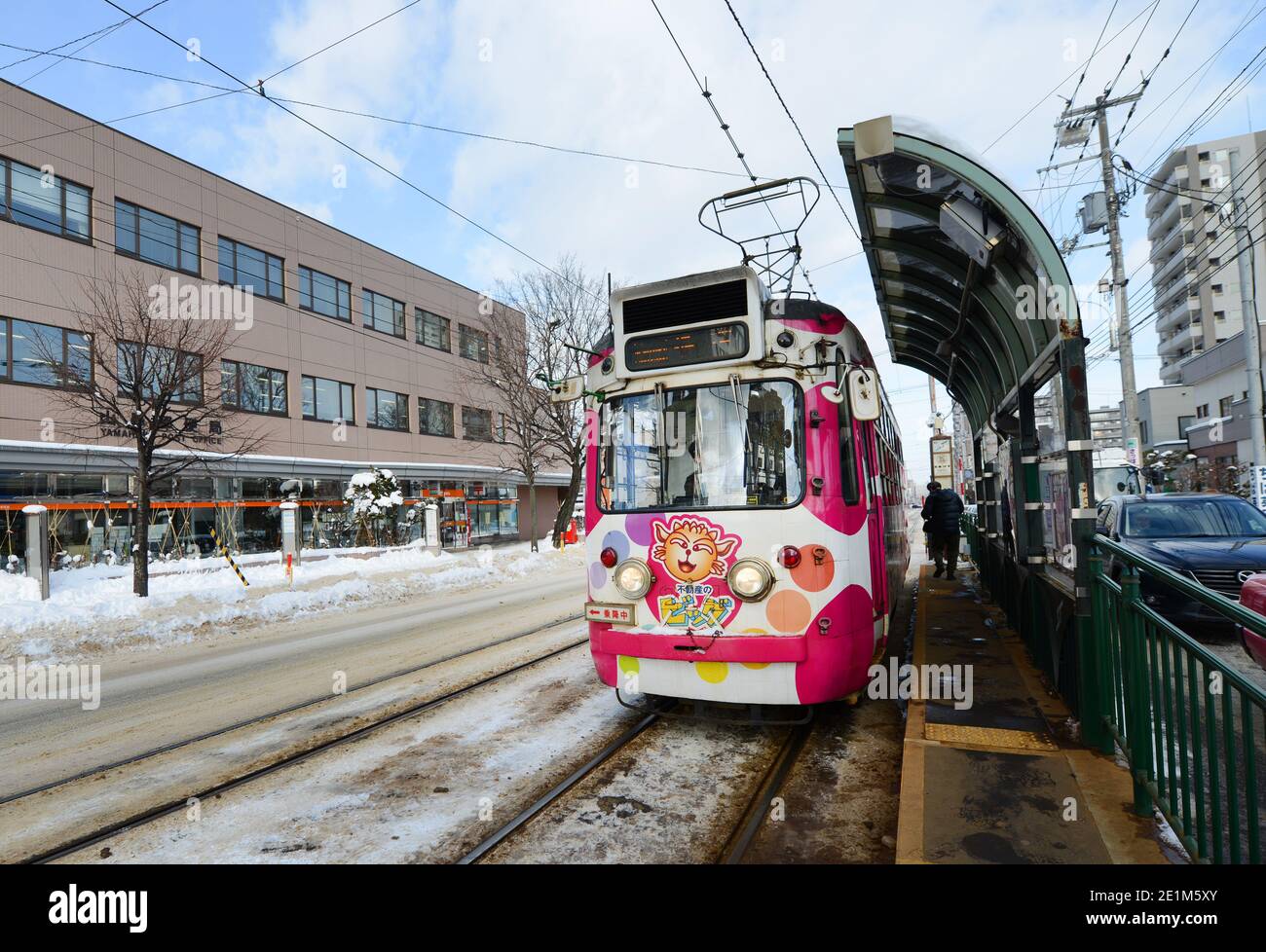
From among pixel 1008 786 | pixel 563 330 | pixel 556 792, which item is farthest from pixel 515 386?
pixel 1008 786

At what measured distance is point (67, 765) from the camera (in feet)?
16.7

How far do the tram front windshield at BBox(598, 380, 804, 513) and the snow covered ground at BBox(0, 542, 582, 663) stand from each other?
882 cm

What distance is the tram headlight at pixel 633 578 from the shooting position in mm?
4840

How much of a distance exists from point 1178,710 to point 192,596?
45.9ft

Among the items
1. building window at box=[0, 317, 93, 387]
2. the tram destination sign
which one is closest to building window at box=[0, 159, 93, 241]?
building window at box=[0, 317, 93, 387]

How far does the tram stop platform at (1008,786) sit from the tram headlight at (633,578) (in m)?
1.94

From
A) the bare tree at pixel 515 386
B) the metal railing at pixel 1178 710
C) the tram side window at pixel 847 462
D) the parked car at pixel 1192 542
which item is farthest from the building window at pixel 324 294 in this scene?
the metal railing at pixel 1178 710

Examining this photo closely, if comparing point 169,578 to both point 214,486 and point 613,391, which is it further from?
point 613,391

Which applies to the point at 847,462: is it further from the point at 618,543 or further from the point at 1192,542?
the point at 1192,542

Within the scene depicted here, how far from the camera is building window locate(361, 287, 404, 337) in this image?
28781 mm

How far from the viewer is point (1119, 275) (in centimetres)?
1966

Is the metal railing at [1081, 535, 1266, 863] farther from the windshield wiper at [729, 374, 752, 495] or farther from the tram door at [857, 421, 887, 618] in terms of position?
the windshield wiper at [729, 374, 752, 495]
